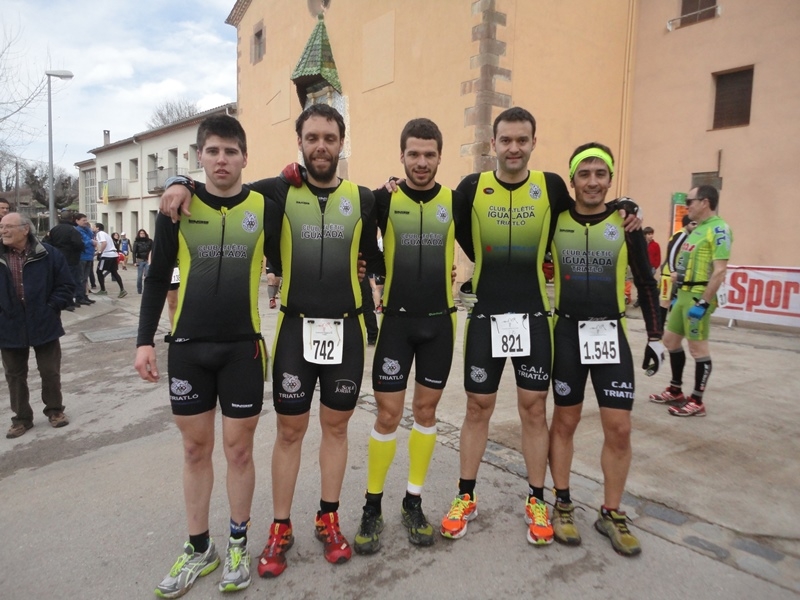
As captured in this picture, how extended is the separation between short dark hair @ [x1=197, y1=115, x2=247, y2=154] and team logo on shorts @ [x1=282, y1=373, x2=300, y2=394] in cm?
107

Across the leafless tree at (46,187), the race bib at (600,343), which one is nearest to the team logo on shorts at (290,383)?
the race bib at (600,343)

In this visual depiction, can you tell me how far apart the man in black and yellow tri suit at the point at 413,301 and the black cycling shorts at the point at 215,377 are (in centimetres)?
65

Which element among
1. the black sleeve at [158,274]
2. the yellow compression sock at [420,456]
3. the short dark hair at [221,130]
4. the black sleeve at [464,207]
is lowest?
the yellow compression sock at [420,456]

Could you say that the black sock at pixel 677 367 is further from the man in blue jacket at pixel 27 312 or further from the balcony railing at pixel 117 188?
the balcony railing at pixel 117 188

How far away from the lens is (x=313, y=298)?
2605mm

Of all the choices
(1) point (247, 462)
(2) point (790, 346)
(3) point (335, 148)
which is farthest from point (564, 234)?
(2) point (790, 346)

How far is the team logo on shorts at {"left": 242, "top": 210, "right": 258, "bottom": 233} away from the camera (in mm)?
2484

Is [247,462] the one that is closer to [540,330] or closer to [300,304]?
[300,304]

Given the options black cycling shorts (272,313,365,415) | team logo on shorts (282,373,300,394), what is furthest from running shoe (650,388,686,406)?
team logo on shorts (282,373,300,394)

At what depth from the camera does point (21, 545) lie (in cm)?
278

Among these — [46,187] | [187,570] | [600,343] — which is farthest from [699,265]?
[46,187]

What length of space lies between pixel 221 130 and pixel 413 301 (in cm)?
122

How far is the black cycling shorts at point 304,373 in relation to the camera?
257cm

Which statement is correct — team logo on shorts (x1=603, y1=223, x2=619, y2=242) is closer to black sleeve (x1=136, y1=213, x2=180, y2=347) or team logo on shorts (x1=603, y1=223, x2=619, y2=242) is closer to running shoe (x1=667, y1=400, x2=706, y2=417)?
black sleeve (x1=136, y1=213, x2=180, y2=347)
